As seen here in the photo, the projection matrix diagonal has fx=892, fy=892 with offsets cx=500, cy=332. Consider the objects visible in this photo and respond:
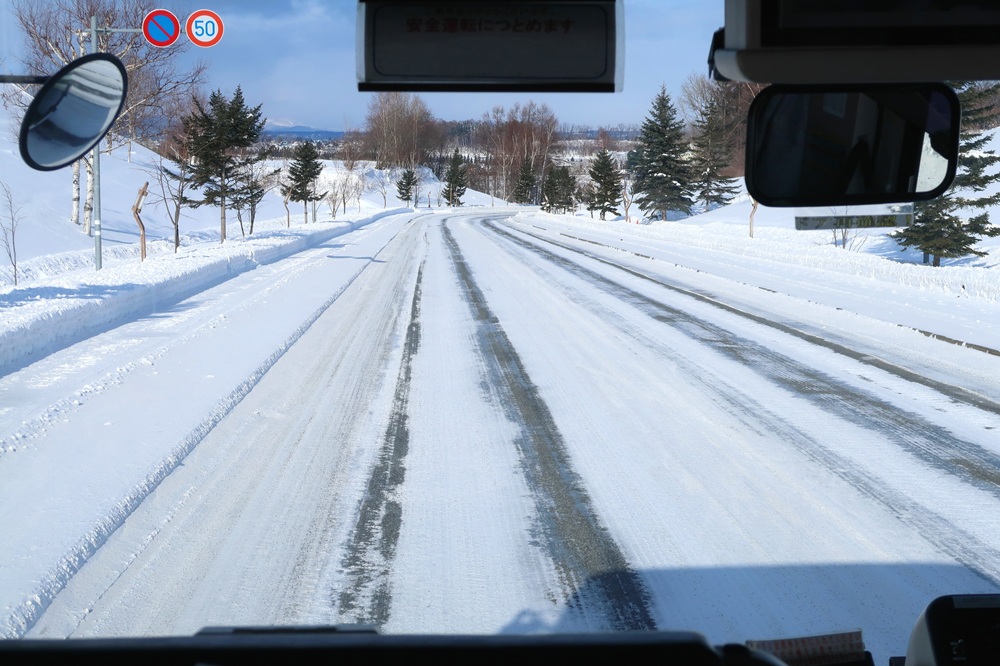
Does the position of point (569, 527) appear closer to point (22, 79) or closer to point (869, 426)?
point (869, 426)

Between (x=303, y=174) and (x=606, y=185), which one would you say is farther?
(x=606, y=185)

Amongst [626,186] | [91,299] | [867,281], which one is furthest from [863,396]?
[626,186]

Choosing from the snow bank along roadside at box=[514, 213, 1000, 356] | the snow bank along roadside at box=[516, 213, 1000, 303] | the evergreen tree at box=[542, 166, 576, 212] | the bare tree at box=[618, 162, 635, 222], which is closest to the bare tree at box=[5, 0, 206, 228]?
the snow bank along roadside at box=[514, 213, 1000, 356]

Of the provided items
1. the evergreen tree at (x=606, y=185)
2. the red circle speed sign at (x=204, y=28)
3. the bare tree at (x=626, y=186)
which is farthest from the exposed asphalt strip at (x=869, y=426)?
the evergreen tree at (x=606, y=185)

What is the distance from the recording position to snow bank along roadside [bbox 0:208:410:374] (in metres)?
10.0

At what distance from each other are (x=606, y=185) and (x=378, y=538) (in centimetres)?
5711

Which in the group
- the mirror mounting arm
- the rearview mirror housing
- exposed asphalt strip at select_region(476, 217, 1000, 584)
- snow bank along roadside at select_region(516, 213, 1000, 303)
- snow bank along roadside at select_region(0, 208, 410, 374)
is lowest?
exposed asphalt strip at select_region(476, 217, 1000, 584)

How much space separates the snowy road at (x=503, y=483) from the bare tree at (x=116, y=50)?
232 centimetres

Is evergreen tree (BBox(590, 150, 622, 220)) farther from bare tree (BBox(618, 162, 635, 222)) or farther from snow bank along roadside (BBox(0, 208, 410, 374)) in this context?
snow bank along roadside (BBox(0, 208, 410, 374))

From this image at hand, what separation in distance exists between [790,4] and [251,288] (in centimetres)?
1664

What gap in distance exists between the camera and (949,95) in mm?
2057

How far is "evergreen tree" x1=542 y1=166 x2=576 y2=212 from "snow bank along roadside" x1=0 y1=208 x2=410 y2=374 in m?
53.4

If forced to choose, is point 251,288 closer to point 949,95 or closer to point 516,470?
point 516,470

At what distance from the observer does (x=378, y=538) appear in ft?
16.9
